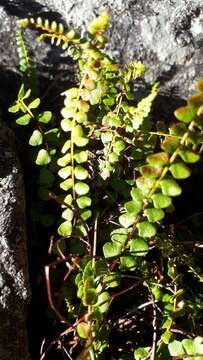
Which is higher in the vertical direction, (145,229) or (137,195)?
(137,195)

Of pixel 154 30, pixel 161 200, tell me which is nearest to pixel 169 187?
pixel 161 200

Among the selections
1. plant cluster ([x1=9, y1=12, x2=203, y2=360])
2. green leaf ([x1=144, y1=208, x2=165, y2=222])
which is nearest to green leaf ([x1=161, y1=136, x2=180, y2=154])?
plant cluster ([x1=9, y1=12, x2=203, y2=360])

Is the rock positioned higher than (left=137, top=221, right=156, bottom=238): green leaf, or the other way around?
the rock

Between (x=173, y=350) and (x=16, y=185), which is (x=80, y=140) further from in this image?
(x=173, y=350)

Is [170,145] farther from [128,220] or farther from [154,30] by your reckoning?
[154,30]

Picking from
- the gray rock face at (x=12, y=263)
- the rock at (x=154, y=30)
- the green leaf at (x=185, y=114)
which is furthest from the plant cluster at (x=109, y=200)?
the rock at (x=154, y=30)

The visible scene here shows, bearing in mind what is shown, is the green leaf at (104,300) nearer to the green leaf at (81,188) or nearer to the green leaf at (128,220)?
the green leaf at (128,220)

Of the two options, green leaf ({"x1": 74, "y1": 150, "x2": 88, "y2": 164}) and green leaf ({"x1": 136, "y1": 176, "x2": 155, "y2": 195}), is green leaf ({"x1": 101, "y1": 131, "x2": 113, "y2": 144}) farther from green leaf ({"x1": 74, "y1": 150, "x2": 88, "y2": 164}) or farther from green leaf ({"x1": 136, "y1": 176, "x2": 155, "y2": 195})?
green leaf ({"x1": 136, "y1": 176, "x2": 155, "y2": 195})
